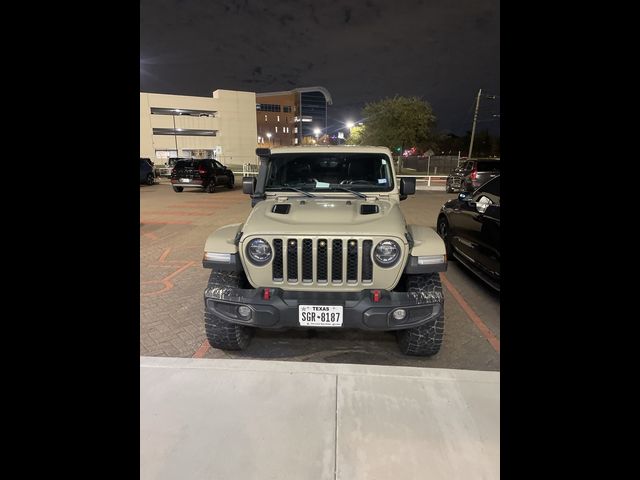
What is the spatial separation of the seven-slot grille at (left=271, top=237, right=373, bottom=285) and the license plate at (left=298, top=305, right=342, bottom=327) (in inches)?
7.6

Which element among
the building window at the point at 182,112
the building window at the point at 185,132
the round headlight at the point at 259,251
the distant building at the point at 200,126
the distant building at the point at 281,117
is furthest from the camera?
the distant building at the point at 281,117

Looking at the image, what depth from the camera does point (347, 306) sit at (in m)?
2.59

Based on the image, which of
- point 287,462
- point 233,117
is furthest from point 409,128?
point 233,117

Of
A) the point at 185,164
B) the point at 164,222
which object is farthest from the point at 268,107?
the point at 164,222

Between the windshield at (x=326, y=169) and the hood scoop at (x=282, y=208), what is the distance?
2.25 ft

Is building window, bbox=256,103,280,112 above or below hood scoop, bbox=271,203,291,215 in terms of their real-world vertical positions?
above

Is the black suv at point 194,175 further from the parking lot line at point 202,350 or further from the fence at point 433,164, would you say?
the fence at point 433,164

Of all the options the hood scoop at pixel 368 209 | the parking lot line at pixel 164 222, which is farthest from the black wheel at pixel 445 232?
the parking lot line at pixel 164 222

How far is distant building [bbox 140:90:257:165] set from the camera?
181 ft

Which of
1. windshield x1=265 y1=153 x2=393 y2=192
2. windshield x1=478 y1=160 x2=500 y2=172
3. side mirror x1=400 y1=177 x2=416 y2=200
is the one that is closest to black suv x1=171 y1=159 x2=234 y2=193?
windshield x1=478 y1=160 x2=500 y2=172

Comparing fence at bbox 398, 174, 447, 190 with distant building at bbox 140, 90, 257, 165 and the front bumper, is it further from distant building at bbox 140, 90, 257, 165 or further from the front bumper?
distant building at bbox 140, 90, 257, 165

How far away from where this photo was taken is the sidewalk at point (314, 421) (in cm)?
185
